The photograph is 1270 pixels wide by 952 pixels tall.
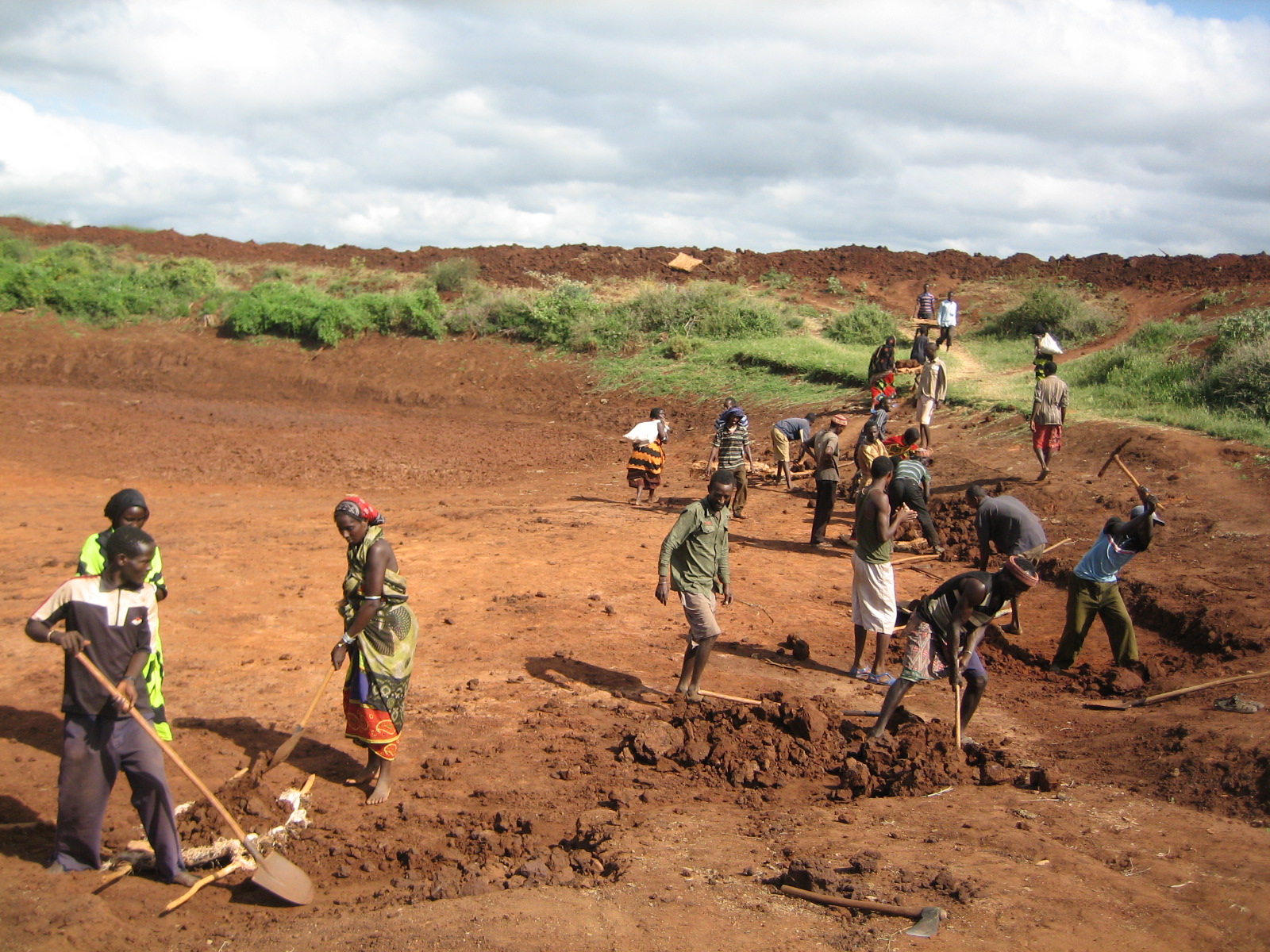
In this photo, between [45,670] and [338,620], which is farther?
[338,620]

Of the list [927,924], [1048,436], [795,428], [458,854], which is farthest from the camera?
[795,428]

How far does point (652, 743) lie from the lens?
6438 millimetres

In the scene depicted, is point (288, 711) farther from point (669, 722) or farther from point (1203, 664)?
point (1203, 664)

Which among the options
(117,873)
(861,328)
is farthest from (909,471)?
(861,328)

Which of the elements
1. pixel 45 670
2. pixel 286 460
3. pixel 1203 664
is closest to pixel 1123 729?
pixel 1203 664

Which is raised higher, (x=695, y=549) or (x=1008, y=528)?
(x=1008, y=528)

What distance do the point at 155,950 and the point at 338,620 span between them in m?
4.61

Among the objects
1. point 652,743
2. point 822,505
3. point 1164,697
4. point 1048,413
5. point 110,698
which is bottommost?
point 652,743

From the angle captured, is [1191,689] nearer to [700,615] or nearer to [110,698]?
[700,615]

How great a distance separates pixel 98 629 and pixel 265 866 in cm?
140

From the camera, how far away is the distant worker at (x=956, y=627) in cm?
604

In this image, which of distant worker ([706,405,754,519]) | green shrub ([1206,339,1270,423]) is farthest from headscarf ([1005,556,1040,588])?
green shrub ([1206,339,1270,423])

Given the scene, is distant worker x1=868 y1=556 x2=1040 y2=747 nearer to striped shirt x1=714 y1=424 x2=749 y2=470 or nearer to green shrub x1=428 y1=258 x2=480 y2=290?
striped shirt x1=714 y1=424 x2=749 y2=470

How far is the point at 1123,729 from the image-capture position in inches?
274
